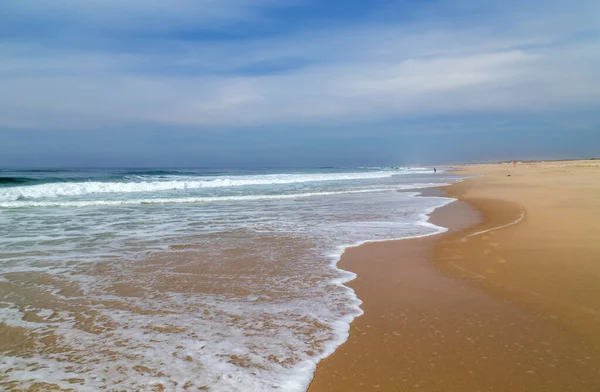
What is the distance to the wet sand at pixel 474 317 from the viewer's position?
2.69 metres

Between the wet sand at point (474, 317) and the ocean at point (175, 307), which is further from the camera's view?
the ocean at point (175, 307)

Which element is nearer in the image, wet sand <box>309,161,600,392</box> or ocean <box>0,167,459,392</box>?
wet sand <box>309,161,600,392</box>

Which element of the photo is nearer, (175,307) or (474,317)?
(474,317)

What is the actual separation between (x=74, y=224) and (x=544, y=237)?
10802mm

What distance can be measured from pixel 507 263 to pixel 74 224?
10.1 m

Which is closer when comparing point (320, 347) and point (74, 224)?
point (320, 347)

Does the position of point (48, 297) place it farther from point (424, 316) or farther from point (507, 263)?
point (507, 263)

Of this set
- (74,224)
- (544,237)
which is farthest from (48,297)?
(544,237)

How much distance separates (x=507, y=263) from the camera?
222 inches

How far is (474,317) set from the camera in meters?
3.71

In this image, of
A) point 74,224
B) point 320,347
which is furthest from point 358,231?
point 74,224

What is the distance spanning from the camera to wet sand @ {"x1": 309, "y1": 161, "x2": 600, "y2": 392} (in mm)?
2688

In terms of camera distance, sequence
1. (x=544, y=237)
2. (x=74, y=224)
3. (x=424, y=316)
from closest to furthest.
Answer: (x=424, y=316)
(x=544, y=237)
(x=74, y=224)

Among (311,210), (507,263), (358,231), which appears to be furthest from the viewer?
(311,210)
